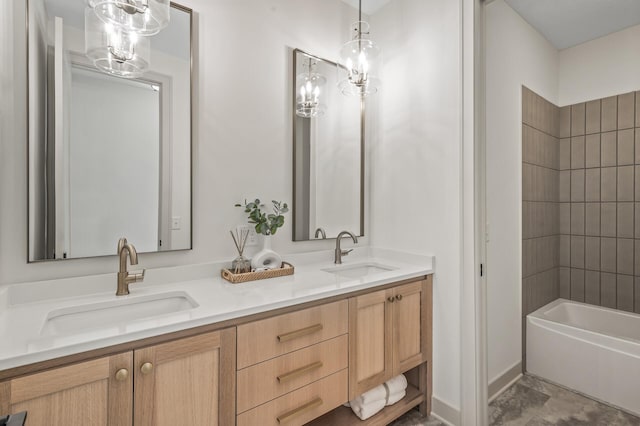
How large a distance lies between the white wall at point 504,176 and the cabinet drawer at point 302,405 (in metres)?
1.19

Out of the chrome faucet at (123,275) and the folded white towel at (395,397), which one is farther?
the folded white towel at (395,397)

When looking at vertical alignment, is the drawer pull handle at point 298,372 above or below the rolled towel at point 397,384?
above

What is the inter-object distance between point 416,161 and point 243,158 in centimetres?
106

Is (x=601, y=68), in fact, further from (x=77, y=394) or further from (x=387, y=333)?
(x=77, y=394)

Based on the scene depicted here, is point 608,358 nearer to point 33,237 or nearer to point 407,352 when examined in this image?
point 407,352

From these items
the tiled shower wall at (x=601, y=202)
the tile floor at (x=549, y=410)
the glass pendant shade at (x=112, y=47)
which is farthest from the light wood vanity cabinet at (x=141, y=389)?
the tiled shower wall at (x=601, y=202)

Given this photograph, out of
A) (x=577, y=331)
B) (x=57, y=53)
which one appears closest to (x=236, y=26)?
(x=57, y=53)

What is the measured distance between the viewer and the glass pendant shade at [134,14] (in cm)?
111

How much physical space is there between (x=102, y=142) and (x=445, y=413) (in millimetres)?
2239

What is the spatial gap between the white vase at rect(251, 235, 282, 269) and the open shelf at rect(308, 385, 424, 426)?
822 mm

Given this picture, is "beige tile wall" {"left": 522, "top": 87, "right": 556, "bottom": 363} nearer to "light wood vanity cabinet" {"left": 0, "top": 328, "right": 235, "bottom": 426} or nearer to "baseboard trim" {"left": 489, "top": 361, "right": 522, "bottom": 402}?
"baseboard trim" {"left": 489, "top": 361, "right": 522, "bottom": 402}

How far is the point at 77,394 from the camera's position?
0.88 m

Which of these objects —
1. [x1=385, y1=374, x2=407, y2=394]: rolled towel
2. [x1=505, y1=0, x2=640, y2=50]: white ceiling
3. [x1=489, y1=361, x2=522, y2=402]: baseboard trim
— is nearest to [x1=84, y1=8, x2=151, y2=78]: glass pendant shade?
[x1=385, y1=374, x2=407, y2=394]: rolled towel

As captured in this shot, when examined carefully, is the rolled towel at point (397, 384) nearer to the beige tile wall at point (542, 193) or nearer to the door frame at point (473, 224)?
the door frame at point (473, 224)
